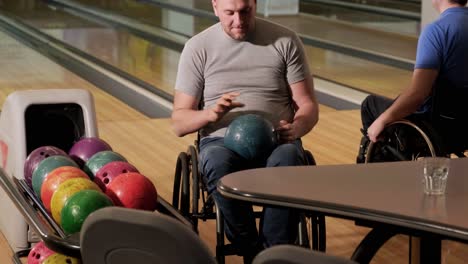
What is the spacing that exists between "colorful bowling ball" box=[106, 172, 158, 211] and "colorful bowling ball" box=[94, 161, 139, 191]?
0.10 meters

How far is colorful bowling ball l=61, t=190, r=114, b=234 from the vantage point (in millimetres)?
2857

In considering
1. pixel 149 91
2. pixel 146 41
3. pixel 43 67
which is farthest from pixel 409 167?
pixel 146 41

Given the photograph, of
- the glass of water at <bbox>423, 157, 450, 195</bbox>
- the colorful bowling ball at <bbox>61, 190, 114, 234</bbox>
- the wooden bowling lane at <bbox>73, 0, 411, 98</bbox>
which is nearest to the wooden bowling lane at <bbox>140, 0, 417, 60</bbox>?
the wooden bowling lane at <bbox>73, 0, 411, 98</bbox>

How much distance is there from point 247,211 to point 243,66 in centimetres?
59

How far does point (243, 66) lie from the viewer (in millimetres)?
3494

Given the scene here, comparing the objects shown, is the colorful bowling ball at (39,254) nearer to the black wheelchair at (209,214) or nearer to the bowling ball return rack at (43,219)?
the bowling ball return rack at (43,219)

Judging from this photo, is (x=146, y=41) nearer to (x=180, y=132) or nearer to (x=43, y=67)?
(x=43, y=67)

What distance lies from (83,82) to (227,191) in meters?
5.34

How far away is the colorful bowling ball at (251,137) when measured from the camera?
321cm

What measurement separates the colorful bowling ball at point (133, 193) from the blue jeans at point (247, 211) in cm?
21

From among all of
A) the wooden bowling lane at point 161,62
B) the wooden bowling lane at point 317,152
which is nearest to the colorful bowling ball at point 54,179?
the wooden bowling lane at point 317,152

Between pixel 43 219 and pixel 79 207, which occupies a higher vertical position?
pixel 79 207

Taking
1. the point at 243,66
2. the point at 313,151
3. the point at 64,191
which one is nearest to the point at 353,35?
the point at 313,151

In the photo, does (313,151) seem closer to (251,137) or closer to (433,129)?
(433,129)
